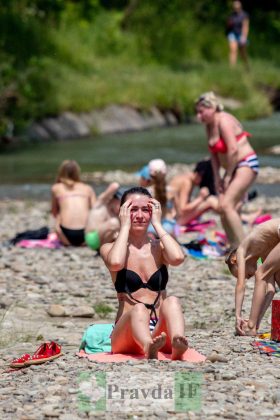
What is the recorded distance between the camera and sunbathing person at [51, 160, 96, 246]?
1364 centimetres

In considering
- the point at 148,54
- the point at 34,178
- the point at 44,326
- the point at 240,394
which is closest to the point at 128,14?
the point at 148,54

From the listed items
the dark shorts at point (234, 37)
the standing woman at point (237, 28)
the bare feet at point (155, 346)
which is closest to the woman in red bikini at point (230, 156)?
the bare feet at point (155, 346)

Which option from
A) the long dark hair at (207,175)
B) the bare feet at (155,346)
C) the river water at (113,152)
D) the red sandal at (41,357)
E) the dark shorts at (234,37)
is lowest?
the river water at (113,152)

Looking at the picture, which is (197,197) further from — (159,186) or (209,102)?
(209,102)

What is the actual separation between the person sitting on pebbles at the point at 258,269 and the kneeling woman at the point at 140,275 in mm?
725

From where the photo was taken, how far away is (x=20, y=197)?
782 inches

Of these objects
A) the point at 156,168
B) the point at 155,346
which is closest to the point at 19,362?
the point at 155,346

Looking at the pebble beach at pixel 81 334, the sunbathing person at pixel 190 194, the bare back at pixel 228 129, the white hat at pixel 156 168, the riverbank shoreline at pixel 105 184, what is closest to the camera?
the pebble beach at pixel 81 334

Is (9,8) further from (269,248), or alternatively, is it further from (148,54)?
(269,248)

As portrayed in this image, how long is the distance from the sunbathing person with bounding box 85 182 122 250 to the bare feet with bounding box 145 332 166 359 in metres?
5.54

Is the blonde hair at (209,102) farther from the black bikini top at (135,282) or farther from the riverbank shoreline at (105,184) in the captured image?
the riverbank shoreline at (105,184)

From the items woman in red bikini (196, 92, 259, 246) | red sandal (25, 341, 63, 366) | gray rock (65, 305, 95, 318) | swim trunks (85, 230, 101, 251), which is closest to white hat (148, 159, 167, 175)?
woman in red bikini (196, 92, 259, 246)

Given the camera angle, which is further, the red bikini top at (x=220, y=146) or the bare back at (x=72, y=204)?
the bare back at (x=72, y=204)

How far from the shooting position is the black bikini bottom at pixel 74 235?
13578mm
